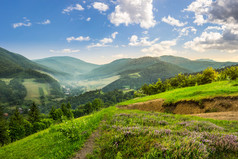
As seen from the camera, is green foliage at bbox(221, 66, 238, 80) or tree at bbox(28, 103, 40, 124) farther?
tree at bbox(28, 103, 40, 124)

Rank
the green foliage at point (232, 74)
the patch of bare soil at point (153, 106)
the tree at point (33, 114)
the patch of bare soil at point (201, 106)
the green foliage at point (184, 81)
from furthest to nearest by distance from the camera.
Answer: the tree at point (33, 114)
the green foliage at point (184, 81)
the green foliage at point (232, 74)
the patch of bare soil at point (153, 106)
the patch of bare soil at point (201, 106)

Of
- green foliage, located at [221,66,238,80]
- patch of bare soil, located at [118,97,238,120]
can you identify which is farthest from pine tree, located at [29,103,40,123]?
green foliage, located at [221,66,238,80]

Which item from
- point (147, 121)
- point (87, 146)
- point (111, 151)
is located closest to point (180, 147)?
point (111, 151)

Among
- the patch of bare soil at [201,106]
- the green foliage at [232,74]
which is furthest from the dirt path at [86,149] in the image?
the green foliage at [232,74]

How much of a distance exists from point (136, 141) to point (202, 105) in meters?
16.3

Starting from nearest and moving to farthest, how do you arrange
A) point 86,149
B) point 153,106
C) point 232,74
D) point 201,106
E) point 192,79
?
point 86,149 < point 201,106 < point 153,106 < point 232,74 < point 192,79

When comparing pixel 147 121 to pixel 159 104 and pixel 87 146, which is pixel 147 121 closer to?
pixel 87 146

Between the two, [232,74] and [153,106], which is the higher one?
[232,74]

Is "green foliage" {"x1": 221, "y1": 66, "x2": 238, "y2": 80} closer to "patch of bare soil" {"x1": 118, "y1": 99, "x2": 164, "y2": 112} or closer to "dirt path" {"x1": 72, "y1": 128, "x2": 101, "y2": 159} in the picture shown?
"patch of bare soil" {"x1": 118, "y1": 99, "x2": 164, "y2": 112}

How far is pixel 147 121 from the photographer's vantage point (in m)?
10.7

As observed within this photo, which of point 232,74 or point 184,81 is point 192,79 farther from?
point 232,74

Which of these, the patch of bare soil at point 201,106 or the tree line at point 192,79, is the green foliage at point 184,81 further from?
the patch of bare soil at point 201,106

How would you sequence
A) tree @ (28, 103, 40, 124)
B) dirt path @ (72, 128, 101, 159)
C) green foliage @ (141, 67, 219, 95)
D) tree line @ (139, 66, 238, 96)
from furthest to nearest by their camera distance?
tree @ (28, 103, 40, 124)
green foliage @ (141, 67, 219, 95)
tree line @ (139, 66, 238, 96)
dirt path @ (72, 128, 101, 159)

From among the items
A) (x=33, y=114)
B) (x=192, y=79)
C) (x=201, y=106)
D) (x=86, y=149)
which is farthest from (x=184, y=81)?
(x=33, y=114)
